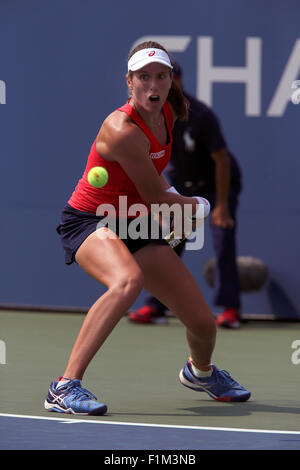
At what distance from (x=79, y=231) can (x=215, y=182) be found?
153 inches

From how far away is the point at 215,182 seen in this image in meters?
9.96

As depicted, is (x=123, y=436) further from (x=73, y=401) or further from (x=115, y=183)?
(x=115, y=183)

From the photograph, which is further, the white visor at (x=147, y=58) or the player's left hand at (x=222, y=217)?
the player's left hand at (x=222, y=217)

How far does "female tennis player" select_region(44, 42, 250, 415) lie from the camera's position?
5.94 m

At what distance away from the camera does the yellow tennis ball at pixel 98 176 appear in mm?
6121

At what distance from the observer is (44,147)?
10.8m

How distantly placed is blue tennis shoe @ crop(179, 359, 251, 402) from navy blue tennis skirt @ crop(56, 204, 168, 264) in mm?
803

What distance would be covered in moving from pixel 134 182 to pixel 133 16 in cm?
487

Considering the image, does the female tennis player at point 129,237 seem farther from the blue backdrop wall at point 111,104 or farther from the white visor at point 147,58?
the blue backdrop wall at point 111,104

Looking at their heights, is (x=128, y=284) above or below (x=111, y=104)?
below

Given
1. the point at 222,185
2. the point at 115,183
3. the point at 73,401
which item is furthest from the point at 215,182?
the point at 73,401

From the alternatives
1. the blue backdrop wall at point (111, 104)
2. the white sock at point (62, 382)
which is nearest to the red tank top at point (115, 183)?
the white sock at point (62, 382)

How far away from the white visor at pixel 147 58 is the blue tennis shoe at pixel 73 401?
1615 millimetres
